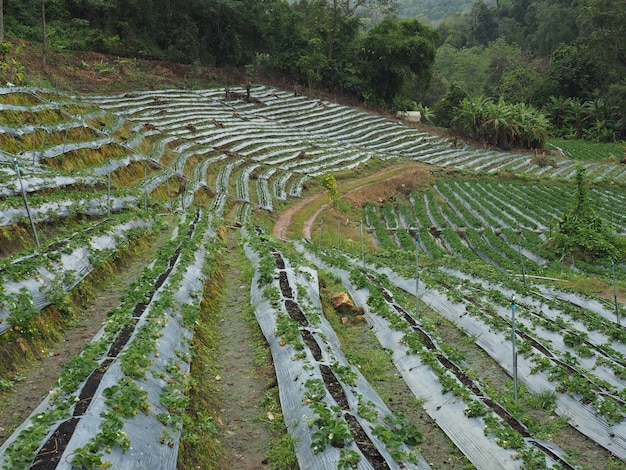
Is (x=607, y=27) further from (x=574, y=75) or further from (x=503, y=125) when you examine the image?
(x=503, y=125)

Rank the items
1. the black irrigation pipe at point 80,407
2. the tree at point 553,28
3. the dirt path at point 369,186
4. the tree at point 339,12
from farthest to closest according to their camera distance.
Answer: the tree at point 553,28, the tree at point 339,12, the dirt path at point 369,186, the black irrigation pipe at point 80,407

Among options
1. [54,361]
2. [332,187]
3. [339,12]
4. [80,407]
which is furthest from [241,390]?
[339,12]

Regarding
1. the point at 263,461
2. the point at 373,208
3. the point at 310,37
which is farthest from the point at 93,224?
the point at 310,37

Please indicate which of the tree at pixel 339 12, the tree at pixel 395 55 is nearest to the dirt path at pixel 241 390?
the tree at pixel 395 55

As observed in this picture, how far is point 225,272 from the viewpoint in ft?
51.0

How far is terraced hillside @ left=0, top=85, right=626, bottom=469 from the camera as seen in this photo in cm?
657

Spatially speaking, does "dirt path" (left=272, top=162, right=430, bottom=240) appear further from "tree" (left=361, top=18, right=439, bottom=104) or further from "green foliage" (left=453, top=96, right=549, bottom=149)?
"tree" (left=361, top=18, right=439, bottom=104)

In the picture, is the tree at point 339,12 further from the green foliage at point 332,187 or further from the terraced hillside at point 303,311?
the green foliage at point 332,187

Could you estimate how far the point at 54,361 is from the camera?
8539 millimetres

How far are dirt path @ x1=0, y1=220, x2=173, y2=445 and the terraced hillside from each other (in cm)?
31

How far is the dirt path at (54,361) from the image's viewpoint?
6.96 m

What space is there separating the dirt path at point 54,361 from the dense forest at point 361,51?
34300 millimetres

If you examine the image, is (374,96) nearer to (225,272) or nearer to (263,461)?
(225,272)

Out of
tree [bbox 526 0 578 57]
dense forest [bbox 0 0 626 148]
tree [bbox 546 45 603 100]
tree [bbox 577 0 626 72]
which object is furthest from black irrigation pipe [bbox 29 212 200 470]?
tree [bbox 526 0 578 57]
